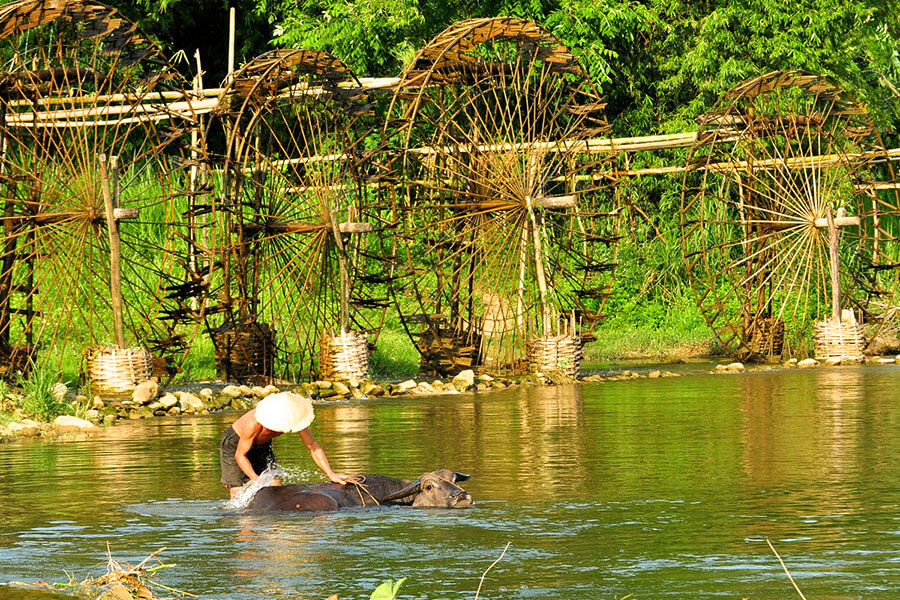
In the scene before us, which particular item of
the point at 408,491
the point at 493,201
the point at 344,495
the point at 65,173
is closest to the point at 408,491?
the point at 408,491

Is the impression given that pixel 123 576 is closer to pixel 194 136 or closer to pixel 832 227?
pixel 194 136

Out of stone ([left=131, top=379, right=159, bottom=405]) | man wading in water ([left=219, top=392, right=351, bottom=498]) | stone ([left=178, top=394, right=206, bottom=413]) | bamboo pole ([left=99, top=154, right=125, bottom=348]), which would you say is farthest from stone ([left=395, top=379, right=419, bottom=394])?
man wading in water ([left=219, top=392, right=351, bottom=498])

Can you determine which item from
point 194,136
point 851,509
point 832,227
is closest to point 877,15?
point 832,227

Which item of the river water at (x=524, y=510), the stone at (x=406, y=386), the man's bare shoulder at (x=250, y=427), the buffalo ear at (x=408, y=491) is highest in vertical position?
the man's bare shoulder at (x=250, y=427)

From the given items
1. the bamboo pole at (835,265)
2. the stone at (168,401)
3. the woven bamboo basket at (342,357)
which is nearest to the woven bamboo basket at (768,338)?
the bamboo pole at (835,265)

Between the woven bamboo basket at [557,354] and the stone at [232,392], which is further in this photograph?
the woven bamboo basket at [557,354]

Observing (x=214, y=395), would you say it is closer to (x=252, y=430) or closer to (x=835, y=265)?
(x=252, y=430)

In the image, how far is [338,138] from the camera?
72.8 feet

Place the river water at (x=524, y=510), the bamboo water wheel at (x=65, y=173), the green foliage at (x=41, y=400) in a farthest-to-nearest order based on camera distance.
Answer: the bamboo water wheel at (x=65, y=173) → the green foliage at (x=41, y=400) → the river water at (x=524, y=510)

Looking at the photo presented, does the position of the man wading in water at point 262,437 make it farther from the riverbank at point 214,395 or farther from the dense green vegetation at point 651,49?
the dense green vegetation at point 651,49

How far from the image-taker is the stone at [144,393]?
1661cm

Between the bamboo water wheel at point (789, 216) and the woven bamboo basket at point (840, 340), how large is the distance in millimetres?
75

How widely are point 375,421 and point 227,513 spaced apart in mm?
5633

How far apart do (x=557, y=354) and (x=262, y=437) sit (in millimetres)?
10069
